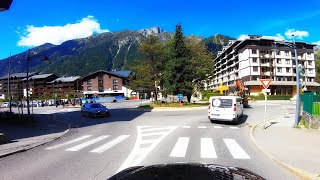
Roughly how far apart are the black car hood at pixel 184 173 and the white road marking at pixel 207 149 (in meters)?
7.06

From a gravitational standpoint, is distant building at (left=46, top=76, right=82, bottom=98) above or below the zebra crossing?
above

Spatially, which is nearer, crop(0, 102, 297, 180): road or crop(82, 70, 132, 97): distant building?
crop(0, 102, 297, 180): road

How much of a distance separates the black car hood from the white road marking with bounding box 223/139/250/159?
23.7ft

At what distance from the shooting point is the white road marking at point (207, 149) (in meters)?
10.6

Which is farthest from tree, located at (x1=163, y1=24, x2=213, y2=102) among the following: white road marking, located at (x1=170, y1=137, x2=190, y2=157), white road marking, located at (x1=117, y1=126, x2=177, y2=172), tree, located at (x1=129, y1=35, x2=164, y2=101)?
white road marking, located at (x1=117, y1=126, x2=177, y2=172)

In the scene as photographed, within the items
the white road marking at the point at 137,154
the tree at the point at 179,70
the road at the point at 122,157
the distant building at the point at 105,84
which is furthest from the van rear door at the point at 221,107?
the distant building at the point at 105,84

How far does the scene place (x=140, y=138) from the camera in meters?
15.5

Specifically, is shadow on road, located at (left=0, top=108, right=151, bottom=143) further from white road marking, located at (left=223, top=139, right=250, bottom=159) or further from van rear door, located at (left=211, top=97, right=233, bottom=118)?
white road marking, located at (left=223, top=139, right=250, bottom=159)

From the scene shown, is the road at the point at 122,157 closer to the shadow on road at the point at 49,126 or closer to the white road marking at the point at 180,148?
the white road marking at the point at 180,148

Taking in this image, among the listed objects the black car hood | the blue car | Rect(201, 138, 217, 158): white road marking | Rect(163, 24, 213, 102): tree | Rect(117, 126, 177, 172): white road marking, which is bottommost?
Rect(201, 138, 217, 158): white road marking

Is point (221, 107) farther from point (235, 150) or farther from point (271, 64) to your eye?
point (271, 64)

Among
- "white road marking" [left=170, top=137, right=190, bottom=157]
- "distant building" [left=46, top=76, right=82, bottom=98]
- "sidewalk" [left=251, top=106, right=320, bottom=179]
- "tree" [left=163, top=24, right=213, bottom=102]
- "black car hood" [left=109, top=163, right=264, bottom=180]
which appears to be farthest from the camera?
"distant building" [left=46, top=76, right=82, bottom=98]

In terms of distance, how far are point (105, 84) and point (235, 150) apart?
106m

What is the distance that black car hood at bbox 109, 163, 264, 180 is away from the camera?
3.23 m
